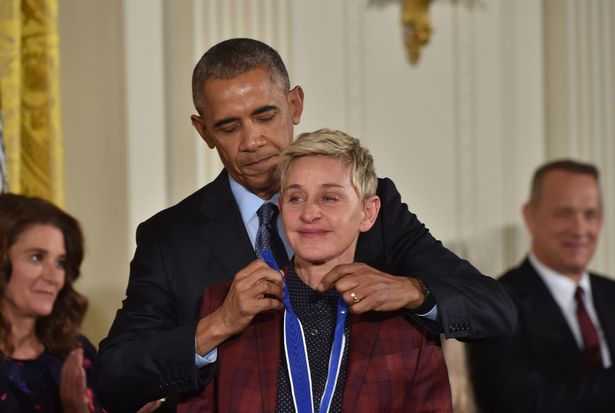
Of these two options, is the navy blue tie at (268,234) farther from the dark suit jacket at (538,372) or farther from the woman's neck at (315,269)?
the dark suit jacket at (538,372)

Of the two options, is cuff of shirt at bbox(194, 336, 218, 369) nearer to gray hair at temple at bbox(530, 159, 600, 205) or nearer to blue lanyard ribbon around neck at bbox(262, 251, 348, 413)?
blue lanyard ribbon around neck at bbox(262, 251, 348, 413)

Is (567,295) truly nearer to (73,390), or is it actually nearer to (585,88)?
(585,88)

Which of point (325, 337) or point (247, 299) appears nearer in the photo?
point (247, 299)

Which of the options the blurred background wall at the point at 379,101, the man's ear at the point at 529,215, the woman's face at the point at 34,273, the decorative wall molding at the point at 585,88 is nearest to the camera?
the woman's face at the point at 34,273

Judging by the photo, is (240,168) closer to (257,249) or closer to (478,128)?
(257,249)

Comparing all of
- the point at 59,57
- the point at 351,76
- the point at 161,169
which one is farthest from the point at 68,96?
the point at 351,76

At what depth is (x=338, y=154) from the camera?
2.67 metres

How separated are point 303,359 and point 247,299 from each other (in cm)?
19

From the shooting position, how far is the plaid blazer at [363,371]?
2611 mm

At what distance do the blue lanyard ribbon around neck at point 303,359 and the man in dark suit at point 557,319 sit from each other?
2194 millimetres

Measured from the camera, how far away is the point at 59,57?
15.2 ft

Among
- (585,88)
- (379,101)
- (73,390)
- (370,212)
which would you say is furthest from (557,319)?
(370,212)

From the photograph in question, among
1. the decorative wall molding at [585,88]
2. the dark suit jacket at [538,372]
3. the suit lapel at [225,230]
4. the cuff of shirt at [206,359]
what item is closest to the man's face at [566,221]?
the dark suit jacket at [538,372]

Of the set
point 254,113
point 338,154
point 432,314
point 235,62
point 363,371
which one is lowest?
point 363,371
